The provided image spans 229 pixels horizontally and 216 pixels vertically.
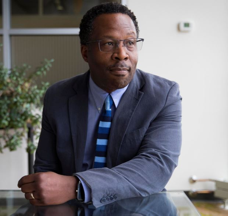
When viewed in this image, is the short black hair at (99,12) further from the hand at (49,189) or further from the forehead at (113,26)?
the hand at (49,189)

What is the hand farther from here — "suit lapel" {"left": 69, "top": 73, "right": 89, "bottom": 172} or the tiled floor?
the tiled floor

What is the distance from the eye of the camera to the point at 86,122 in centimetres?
158

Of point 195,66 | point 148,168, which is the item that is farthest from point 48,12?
point 148,168

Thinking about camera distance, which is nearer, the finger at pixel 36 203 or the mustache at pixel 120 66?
the finger at pixel 36 203

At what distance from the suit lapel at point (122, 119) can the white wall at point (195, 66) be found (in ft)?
8.37

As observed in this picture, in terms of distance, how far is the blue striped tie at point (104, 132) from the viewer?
154 centimetres

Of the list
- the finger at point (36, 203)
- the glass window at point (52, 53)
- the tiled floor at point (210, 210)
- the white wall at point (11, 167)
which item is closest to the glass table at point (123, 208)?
the finger at point (36, 203)

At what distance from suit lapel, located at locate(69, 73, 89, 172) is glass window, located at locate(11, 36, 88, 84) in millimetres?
2555

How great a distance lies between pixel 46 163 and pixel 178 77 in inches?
106

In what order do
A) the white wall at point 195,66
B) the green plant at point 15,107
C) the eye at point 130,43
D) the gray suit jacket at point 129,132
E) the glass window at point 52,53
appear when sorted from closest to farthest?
1. the gray suit jacket at point 129,132
2. the eye at point 130,43
3. the green plant at point 15,107
4. the white wall at point 195,66
5. the glass window at point 52,53

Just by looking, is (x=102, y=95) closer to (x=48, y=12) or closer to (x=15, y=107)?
(x=15, y=107)

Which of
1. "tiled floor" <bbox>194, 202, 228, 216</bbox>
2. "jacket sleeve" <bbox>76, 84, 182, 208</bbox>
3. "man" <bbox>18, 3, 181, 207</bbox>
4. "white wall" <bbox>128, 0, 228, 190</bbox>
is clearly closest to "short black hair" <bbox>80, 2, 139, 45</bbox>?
"man" <bbox>18, 3, 181, 207</bbox>

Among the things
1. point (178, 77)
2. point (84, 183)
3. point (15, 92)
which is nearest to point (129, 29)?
point (84, 183)

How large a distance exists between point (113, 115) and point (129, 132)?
11 centimetres
